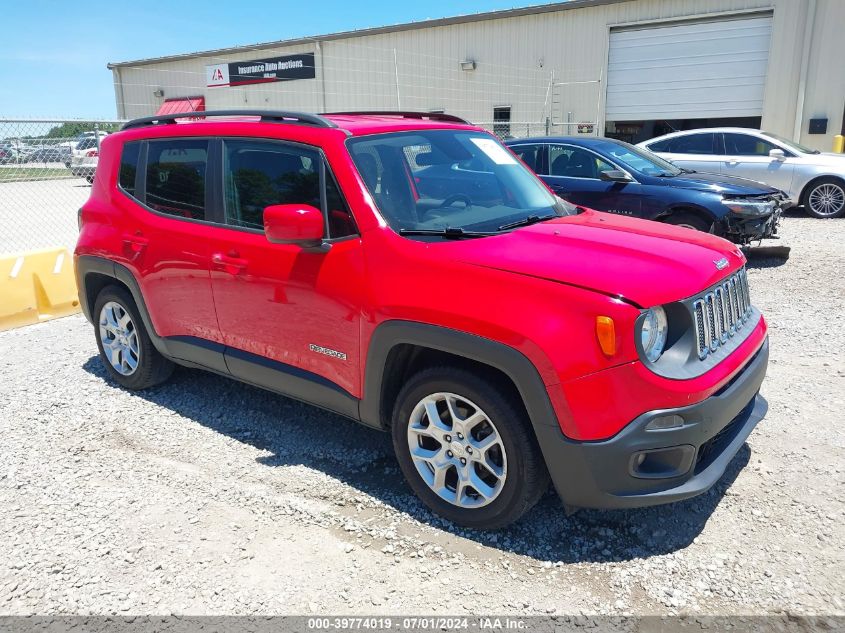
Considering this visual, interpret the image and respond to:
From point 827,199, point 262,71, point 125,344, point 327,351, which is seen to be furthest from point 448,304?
point 262,71

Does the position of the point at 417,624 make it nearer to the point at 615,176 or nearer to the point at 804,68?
the point at 615,176

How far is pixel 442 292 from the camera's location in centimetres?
289

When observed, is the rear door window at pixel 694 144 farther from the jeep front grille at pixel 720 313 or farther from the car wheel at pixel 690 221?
the jeep front grille at pixel 720 313

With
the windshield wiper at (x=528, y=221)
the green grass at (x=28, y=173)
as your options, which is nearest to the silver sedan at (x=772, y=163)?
the windshield wiper at (x=528, y=221)

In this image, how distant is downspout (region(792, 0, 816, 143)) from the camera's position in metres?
17.1

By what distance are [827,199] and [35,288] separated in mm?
12426

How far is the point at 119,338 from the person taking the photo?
4820 millimetres

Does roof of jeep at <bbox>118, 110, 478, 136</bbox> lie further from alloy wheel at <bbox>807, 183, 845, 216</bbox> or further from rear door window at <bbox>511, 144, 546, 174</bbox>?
alloy wheel at <bbox>807, 183, 845, 216</bbox>

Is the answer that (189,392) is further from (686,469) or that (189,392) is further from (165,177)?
(686,469)

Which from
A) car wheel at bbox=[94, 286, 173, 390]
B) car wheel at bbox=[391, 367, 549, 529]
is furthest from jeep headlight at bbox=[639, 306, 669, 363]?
car wheel at bbox=[94, 286, 173, 390]

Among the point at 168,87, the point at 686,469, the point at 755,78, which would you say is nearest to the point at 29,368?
the point at 686,469

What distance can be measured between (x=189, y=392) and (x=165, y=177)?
1576 mm

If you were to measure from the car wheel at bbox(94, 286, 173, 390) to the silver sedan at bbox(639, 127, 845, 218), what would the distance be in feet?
31.8

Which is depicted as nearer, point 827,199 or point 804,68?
point 827,199
